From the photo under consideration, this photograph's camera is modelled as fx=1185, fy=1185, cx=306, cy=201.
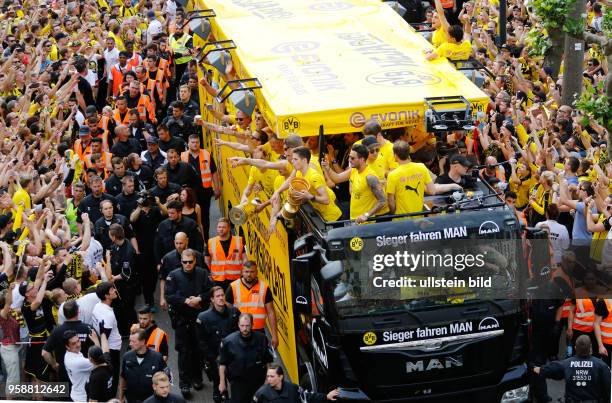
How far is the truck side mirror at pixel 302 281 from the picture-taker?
10.7 metres

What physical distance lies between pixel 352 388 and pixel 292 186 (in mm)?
2184

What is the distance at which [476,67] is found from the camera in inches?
553

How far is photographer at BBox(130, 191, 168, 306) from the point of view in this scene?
16.0 m

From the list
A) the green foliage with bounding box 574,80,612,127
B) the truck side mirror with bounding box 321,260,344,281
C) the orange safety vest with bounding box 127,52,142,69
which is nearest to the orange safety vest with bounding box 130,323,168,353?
the truck side mirror with bounding box 321,260,344,281

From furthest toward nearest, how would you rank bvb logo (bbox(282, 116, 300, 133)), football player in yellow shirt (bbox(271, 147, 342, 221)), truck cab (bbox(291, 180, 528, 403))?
bvb logo (bbox(282, 116, 300, 133)) → football player in yellow shirt (bbox(271, 147, 342, 221)) → truck cab (bbox(291, 180, 528, 403))

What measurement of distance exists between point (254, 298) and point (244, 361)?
3.66ft

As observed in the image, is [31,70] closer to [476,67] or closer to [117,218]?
[117,218]

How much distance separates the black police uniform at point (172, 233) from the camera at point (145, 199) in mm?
651

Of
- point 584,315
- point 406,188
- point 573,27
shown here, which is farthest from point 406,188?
point 573,27

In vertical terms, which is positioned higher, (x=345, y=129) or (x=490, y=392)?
(x=345, y=129)

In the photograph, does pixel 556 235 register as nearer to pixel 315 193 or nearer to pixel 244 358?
pixel 315 193

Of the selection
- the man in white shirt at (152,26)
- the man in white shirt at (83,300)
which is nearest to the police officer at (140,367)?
the man in white shirt at (83,300)

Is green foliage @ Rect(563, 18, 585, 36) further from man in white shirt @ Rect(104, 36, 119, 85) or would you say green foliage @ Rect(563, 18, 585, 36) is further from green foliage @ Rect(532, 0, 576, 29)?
man in white shirt @ Rect(104, 36, 119, 85)

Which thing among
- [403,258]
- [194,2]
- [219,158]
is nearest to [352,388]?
[403,258]
